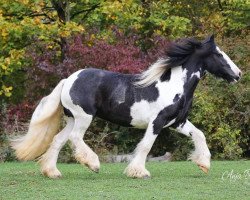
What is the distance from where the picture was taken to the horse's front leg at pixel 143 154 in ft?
33.4

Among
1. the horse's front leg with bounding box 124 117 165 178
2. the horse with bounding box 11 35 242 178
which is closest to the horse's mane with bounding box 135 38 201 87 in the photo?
the horse with bounding box 11 35 242 178

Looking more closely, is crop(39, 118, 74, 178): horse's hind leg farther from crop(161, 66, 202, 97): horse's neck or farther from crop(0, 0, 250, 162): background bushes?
crop(0, 0, 250, 162): background bushes

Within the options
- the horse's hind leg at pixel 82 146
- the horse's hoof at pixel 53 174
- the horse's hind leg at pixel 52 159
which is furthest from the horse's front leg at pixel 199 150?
the horse's hoof at pixel 53 174

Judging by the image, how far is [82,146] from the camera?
1027cm

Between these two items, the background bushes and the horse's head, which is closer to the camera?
the horse's head

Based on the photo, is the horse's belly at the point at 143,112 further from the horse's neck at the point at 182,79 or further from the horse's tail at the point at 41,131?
the horse's tail at the point at 41,131

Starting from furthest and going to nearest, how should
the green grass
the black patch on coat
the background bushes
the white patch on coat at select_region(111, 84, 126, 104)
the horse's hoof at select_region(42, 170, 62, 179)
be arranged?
the background bushes → the white patch on coat at select_region(111, 84, 126, 104) → the black patch on coat → the horse's hoof at select_region(42, 170, 62, 179) → the green grass

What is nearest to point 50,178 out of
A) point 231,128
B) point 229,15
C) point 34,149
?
point 34,149

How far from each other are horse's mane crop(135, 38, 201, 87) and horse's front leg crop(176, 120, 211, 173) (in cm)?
91

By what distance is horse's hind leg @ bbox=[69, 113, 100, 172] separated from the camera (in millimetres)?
10203

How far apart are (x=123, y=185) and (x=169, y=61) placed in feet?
7.62

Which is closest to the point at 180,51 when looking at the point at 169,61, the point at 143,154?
the point at 169,61

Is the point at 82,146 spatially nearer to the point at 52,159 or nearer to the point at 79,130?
the point at 79,130

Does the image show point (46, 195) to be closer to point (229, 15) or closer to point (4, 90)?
point (4, 90)
